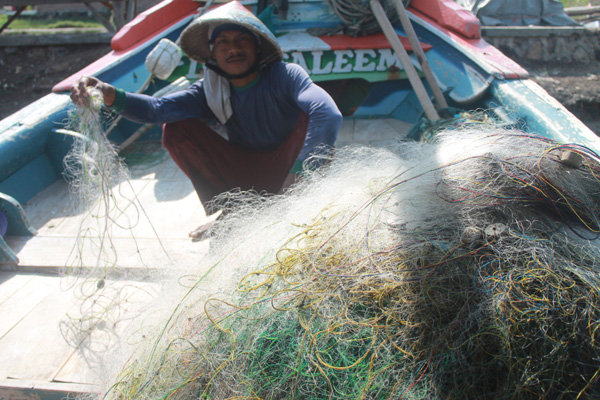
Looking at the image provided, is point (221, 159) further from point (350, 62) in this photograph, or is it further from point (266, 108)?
point (350, 62)

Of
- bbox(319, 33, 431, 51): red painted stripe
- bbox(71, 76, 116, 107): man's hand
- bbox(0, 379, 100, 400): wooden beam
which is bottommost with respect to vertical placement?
bbox(0, 379, 100, 400): wooden beam

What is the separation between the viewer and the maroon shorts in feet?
9.40

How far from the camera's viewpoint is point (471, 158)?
1.79 meters

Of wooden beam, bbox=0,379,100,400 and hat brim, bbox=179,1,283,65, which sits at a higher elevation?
hat brim, bbox=179,1,283,65

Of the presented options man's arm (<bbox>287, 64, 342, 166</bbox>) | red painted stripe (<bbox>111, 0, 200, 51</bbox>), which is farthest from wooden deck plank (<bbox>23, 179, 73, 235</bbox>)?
man's arm (<bbox>287, 64, 342, 166</bbox>)

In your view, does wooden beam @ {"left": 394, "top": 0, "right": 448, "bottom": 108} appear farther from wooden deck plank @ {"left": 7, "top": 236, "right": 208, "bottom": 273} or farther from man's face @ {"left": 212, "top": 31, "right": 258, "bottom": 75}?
wooden deck plank @ {"left": 7, "top": 236, "right": 208, "bottom": 273}

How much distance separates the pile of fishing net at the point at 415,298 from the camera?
134cm

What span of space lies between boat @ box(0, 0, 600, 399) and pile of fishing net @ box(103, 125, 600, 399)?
80cm

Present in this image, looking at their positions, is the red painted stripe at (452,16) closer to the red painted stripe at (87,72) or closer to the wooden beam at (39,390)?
the red painted stripe at (87,72)

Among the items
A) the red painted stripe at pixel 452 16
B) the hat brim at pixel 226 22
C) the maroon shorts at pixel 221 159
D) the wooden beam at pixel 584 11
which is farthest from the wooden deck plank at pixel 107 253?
the wooden beam at pixel 584 11

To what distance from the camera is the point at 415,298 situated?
1480 millimetres

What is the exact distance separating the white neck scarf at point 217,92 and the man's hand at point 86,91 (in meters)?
0.63

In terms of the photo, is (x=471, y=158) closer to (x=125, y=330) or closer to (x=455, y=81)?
(x=125, y=330)

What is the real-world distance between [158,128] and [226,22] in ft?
7.39
